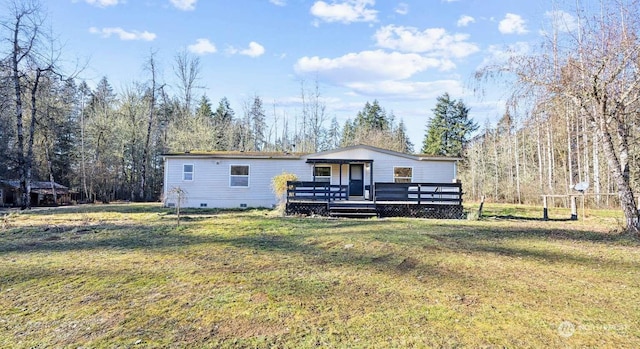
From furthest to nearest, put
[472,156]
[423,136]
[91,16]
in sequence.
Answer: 1. [423,136]
2. [472,156]
3. [91,16]

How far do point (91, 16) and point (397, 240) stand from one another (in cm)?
1620

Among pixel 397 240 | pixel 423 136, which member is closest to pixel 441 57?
pixel 397 240

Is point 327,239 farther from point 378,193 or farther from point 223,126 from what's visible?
point 223,126

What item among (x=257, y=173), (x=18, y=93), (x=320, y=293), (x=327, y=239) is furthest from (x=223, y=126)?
(x=320, y=293)

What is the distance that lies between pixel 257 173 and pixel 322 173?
305 cm

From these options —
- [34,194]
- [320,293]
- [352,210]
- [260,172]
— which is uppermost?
[260,172]

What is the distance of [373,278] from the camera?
171 inches

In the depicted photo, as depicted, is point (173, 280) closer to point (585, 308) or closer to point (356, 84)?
point (585, 308)

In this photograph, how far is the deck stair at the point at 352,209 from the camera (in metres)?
12.8

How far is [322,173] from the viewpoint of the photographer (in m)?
17.1

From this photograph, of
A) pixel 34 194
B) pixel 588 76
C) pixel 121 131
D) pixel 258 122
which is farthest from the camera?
pixel 258 122

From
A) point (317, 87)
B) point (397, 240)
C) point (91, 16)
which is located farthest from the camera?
point (317, 87)

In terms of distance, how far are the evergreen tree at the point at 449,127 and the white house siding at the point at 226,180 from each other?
83.8 feet

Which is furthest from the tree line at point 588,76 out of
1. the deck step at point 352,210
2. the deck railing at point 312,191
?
the deck railing at point 312,191
